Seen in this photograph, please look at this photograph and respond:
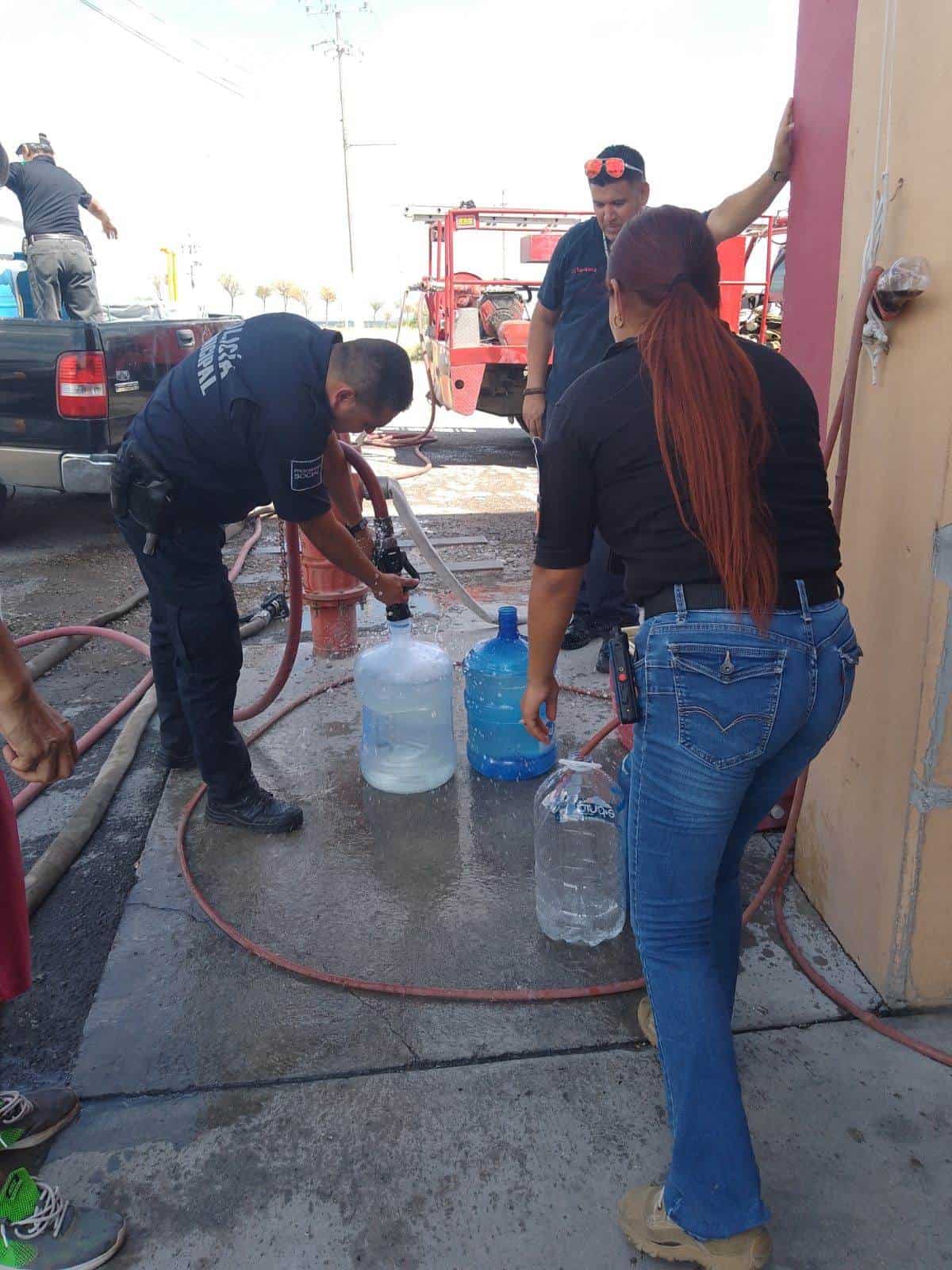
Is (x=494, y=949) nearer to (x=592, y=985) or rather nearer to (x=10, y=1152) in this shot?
(x=592, y=985)

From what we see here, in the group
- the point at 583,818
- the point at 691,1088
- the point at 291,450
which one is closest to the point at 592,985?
the point at 583,818

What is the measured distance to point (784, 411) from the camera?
159cm

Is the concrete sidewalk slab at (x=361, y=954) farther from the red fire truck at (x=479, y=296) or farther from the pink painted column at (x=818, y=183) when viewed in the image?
the red fire truck at (x=479, y=296)

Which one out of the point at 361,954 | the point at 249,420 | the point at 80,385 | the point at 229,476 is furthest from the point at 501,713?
the point at 80,385

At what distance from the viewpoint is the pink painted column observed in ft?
7.65

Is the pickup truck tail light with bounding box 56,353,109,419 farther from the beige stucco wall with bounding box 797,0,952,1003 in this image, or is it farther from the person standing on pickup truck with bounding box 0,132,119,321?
the beige stucco wall with bounding box 797,0,952,1003

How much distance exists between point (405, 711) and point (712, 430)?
2.23m

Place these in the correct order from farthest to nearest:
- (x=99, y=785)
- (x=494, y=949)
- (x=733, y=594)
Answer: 1. (x=99, y=785)
2. (x=494, y=949)
3. (x=733, y=594)

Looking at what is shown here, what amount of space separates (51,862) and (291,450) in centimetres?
154

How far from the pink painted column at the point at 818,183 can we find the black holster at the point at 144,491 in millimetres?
1933

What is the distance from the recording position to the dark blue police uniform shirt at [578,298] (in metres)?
4.15

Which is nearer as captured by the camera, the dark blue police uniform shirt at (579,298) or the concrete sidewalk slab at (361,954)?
the concrete sidewalk slab at (361,954)

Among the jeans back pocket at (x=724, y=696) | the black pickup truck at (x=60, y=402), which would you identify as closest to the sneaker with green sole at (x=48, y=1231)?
the jeans back pocket at (x=724, y=696)

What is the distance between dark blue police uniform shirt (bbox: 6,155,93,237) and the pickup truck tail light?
89.3 inches
